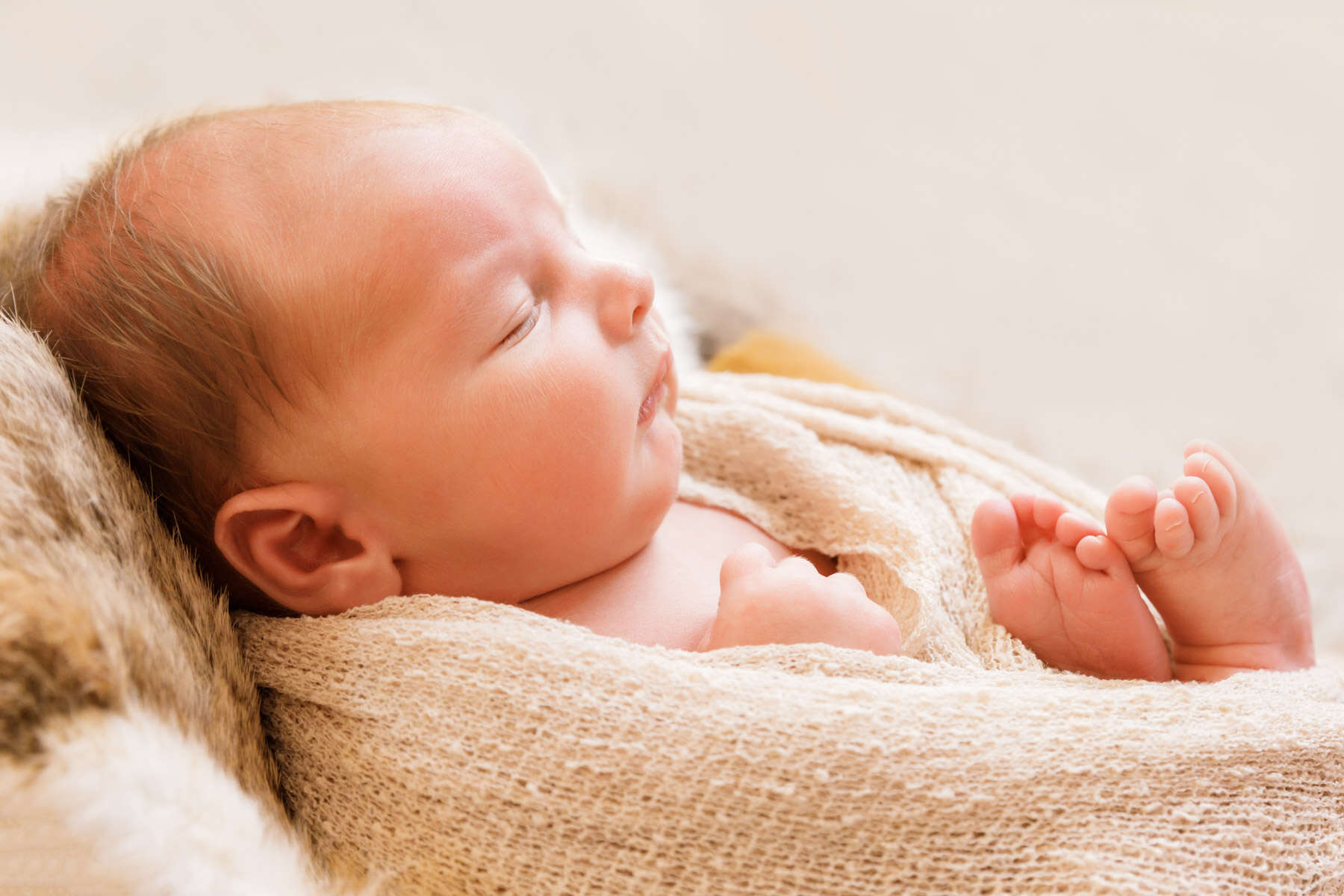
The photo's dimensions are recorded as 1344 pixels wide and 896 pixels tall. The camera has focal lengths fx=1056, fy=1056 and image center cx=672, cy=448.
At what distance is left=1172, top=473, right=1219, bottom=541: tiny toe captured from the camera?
2.84 feet

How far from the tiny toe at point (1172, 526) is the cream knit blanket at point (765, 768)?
0.12m

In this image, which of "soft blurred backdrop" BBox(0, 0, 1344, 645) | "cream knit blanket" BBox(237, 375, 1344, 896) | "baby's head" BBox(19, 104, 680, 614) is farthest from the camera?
"soft blurred backdrop" BBox(0, 0, 1344, 645)

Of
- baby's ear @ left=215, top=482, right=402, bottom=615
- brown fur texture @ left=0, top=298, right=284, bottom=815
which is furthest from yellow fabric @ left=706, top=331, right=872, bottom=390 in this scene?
brown fur texture @ left=0, top=298, right=284, bottom=815

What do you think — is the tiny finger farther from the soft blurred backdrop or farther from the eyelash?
the soft blurred backdrop

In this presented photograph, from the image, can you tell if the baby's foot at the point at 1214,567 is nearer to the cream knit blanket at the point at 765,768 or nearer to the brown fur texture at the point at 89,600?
the cream knit blanket at the point at 765,768

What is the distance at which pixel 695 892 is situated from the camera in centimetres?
73

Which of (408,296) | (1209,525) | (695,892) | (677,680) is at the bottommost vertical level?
(695,892)

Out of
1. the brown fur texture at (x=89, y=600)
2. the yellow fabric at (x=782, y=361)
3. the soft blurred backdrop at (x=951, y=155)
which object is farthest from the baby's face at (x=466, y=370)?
the soft blurred backdrop at (x=951, y=155)

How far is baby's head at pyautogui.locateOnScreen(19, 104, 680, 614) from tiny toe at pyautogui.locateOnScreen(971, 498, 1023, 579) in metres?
0.33

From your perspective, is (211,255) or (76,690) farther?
(211,255)

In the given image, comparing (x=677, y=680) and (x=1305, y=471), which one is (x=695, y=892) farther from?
(x=1305, y=471)

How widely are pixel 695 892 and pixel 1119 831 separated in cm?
30

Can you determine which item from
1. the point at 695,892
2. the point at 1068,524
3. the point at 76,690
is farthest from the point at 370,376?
the point at 1068,524

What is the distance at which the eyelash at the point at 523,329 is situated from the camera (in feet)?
2.89
